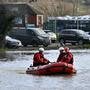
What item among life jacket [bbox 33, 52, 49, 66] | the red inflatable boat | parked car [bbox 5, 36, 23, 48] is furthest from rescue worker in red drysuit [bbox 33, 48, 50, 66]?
parked car [bbox 5, 36, 23, 48]

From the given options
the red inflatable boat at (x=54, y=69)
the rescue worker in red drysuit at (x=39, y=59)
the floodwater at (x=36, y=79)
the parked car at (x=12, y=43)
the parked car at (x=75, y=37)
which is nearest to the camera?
the floodwater at (x=36, y=79)

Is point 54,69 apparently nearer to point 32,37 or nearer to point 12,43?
point 12,43

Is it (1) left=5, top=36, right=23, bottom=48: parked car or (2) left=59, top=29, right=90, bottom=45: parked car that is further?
(2) left=59, top=29, right=90, bottom=45: parked car

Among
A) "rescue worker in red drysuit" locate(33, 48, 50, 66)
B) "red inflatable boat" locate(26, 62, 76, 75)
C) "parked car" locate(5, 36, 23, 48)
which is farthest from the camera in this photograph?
"parked car" locate(5, 36, 23, 48)

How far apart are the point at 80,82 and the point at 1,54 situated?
21.6 m

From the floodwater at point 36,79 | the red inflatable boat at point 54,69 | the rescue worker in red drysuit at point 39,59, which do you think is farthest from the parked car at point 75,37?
the red inflatable boat at point 54,69

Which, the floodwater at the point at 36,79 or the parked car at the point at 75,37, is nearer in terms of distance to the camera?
the floodwater at the point at 36,79

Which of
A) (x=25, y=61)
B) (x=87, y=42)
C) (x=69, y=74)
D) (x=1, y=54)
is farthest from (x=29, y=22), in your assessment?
(x=69, y=74)

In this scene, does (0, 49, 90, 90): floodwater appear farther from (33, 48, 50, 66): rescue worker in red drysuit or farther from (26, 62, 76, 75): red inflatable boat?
(33, 48, 50, 66): rescue worker in red drysuit

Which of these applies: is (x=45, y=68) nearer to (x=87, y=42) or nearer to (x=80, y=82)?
(x=80, y=82)

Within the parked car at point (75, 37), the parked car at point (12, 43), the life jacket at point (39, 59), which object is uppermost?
the life jacket at point (39, 59)

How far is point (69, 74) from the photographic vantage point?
33875 millimetres

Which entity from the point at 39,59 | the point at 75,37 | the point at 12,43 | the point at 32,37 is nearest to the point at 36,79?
the point at 39,59

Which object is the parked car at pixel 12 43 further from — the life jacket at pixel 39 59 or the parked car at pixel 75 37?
the life jacket at pixel 39 59
